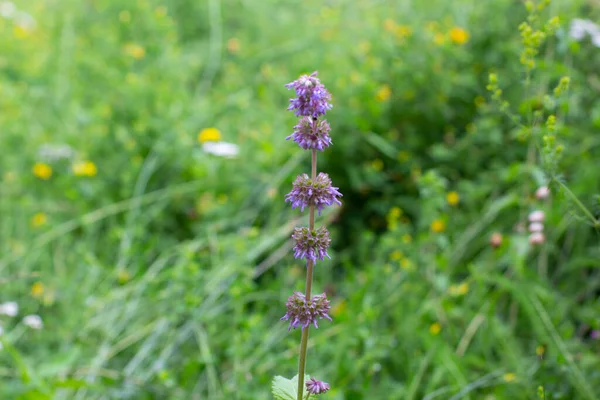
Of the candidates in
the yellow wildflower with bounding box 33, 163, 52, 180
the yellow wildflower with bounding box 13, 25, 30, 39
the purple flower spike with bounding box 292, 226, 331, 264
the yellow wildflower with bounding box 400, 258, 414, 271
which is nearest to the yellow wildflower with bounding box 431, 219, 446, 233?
the yellow wildflower with bounding box 400, 258, 414, 271

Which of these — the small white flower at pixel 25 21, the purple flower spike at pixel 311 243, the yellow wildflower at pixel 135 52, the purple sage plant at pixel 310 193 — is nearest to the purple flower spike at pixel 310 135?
the purple sage plant at pixel 310 193

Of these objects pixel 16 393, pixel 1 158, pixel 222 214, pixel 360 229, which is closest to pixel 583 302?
pixel 360 229

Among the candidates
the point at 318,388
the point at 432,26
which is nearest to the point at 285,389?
the point at 318,388

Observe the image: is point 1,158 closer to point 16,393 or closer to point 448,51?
point 16,393

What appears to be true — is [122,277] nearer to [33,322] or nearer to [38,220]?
[33,322]

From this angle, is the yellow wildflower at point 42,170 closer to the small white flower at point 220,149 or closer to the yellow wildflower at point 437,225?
the small white flower at point 220,149

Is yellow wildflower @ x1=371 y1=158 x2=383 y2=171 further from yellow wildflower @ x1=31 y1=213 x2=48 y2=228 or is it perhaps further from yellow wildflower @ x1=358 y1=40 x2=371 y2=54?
yellow wildflower @ x1=31 y1=213 x2=48 y2=228
